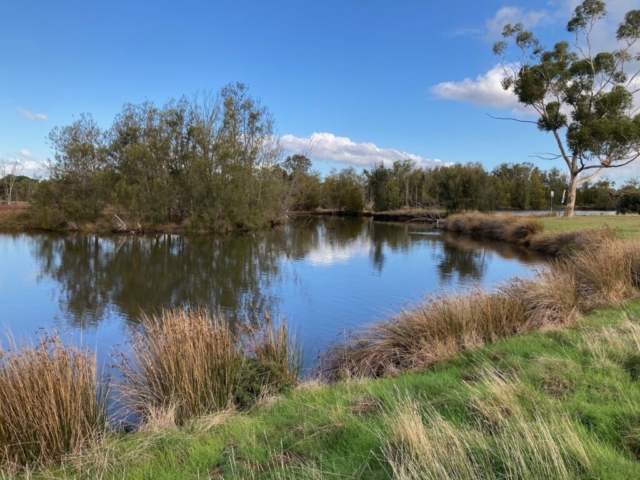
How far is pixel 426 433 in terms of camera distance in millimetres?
2934

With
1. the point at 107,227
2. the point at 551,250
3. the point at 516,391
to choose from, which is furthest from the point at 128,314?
the point at 107,227

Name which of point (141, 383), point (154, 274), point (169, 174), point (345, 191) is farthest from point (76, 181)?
point (345, 191)

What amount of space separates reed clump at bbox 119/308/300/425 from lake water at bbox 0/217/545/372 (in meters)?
1.82

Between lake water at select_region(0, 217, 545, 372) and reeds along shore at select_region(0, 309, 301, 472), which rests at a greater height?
reeds along shore at select_region(0, 309, 301, 472)

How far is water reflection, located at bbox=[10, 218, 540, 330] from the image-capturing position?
11641 mm

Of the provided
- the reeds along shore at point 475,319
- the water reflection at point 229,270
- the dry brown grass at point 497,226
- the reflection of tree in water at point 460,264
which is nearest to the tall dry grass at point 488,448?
the reeds along shore at point 475,319

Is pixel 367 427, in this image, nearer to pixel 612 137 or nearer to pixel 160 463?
pixel 160 463

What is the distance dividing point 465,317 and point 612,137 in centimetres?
2895

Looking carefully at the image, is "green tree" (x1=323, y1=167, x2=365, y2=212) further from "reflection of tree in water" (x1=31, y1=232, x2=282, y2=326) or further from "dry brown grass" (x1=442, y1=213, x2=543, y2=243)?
"reflection of tree in water" (x1=31, y1=232, x2=282, y2=326)

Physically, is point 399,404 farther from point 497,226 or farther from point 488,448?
point 497,226

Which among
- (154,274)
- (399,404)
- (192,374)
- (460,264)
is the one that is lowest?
(154,274)

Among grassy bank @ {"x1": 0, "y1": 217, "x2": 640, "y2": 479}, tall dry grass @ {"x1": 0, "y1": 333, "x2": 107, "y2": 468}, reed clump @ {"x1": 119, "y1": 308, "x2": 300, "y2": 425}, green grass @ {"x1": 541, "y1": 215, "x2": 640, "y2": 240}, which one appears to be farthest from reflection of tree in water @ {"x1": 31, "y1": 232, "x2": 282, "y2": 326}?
green grass @ {"x1": 541, "y1": 215, "x2": 640, "y2": 240}

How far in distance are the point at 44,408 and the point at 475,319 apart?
581 cm

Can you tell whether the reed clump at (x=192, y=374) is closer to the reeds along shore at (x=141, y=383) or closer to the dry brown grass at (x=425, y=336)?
the reeds along shore at (x=141, y=383)
